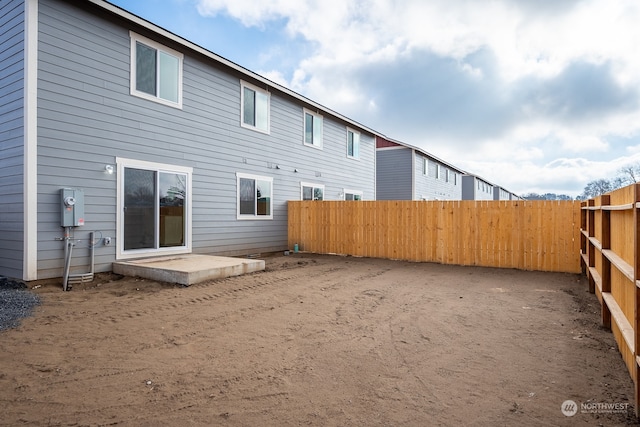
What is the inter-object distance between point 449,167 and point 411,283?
85.0 ft

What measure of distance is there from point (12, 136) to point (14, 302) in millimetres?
3337

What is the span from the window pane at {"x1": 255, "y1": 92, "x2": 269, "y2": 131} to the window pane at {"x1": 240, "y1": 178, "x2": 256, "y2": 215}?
1.91m

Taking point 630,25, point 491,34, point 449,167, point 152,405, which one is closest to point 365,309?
point 152,405

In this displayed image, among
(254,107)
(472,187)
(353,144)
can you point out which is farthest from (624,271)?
(472,187)

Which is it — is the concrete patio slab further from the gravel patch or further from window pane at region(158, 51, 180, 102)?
window pane at region(158, 51, 180, 102)

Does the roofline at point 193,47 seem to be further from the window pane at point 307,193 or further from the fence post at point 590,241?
the fence post at point 590,241

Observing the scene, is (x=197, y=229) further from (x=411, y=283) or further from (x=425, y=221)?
(x=425, y=221)

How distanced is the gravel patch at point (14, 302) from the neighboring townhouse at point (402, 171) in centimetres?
1940

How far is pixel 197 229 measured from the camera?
364 inches

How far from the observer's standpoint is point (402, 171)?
22.9m

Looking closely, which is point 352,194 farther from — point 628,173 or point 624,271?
point 624,271

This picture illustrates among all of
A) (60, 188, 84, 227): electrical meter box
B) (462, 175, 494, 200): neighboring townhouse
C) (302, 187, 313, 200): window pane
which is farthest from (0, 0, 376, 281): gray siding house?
(462, 175, 494, 200): neighboring townhouse

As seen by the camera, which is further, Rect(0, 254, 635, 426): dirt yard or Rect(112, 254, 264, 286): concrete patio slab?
Rect(112, 254, 264, 286): concrete patio slab

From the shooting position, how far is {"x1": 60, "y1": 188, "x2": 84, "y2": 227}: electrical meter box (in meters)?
6.40
